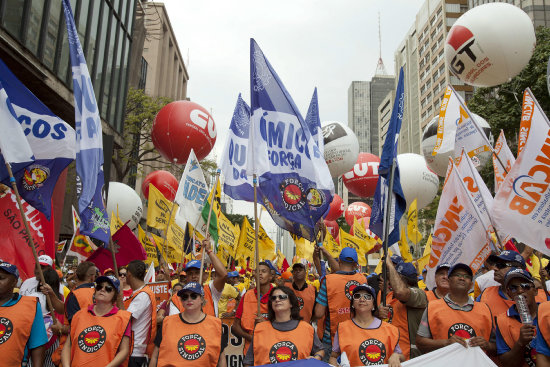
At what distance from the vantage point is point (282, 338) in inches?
158

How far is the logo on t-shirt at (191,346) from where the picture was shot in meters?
3.95

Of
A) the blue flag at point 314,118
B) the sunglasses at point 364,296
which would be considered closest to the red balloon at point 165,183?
the blue flag at point 314,118

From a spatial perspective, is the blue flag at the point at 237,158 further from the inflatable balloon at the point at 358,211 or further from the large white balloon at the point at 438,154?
the inflatable balloon at the point at 358,211

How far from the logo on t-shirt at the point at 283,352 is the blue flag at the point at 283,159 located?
5.86 ft

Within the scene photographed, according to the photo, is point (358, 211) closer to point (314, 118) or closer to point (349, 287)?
point (314, 118)

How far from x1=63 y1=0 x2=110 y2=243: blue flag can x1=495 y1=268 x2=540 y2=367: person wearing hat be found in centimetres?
390

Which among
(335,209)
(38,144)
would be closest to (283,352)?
(38,144)

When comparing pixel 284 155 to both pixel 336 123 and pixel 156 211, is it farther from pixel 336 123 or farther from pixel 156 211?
pixel 336 123

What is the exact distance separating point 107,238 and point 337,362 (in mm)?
2716

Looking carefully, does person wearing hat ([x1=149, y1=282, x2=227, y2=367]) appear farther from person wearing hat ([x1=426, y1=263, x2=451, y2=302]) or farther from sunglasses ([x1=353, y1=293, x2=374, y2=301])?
person wearing hat ([x1=426, y1=263, x2=451, y2=302])

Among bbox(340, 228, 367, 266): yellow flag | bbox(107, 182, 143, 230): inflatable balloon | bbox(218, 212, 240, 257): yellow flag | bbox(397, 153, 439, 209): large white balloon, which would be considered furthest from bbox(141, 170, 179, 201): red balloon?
bbox(397, 153, 439, 209): large white balloon

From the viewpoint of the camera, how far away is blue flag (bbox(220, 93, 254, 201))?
722 cm

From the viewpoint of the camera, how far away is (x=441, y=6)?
66125 mm

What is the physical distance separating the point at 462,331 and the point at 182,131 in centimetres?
970
